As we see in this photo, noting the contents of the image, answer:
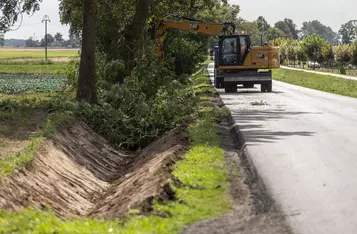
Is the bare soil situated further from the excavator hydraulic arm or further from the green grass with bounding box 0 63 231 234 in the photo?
the excavator hydraulic arm

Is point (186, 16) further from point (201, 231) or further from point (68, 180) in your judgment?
point (201, 231)

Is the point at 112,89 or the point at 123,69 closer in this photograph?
Answer: the point at 112,89

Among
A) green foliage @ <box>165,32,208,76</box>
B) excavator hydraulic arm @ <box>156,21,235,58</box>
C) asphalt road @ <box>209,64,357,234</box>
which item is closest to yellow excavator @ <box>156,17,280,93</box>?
excavator hydraulic arm @ <box>156,21,235,58</box>

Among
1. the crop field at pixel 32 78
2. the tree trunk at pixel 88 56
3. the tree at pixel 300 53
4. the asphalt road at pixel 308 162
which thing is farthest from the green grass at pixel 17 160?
the tree at pixel 300 53

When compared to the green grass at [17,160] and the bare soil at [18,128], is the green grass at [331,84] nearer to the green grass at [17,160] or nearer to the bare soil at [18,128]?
the bare soil at [18,128]

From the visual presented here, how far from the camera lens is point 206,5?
3612 centimetres

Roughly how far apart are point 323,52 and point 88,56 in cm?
8932

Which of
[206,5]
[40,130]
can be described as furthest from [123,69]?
[40,130]

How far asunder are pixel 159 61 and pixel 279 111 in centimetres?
669

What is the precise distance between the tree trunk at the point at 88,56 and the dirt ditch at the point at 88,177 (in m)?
4.14

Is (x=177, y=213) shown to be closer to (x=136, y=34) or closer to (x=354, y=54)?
(x=136, y=34)

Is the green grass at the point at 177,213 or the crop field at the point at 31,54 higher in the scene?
the crop field at the point at 31,54

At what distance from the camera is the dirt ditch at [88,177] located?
9.90 meters

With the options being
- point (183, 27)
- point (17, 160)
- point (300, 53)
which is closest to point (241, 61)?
point (183, 27)
